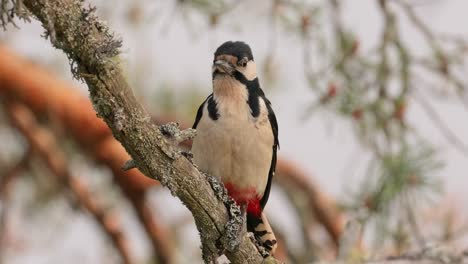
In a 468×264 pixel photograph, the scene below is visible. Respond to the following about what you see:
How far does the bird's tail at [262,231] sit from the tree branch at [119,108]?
950 mm

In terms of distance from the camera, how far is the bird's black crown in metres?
3.59

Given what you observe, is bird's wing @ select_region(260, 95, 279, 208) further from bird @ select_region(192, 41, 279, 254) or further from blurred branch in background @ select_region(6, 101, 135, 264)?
blurred branch in background @ select_region(6, 101, 135, 264)

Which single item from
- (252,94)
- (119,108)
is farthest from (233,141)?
(119,108)

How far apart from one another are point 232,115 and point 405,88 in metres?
1.45

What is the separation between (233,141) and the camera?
3.60m

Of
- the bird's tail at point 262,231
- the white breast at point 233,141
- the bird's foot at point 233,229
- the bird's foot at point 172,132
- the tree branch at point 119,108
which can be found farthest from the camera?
the bird's tail at point 262,231

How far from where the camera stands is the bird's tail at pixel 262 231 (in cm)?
392

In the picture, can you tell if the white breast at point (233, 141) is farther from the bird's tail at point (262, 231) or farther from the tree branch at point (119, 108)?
the tree branch at point (119, 108)

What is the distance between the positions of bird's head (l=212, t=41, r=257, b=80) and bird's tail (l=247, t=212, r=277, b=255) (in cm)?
76

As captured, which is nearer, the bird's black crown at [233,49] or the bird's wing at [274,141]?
the bird's black crown at [233,49]

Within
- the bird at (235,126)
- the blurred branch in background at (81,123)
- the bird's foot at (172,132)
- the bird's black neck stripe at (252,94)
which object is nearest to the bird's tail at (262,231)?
the bird at (235,126)

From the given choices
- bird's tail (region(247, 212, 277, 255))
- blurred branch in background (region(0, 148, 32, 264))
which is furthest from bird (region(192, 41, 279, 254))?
blurred branch in background (region(0, 148, 32, 264))

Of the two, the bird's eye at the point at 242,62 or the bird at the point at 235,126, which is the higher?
the bird's eye at the point at 242,62

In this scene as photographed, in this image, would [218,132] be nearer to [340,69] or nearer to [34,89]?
[340,69]
